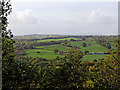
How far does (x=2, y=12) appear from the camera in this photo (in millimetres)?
7293

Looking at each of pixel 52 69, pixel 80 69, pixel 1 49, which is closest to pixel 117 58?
pixel 80 69

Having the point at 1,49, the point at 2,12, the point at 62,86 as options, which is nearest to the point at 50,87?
the point at 62,86

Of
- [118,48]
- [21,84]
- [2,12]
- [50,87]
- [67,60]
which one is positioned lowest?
[50,87]

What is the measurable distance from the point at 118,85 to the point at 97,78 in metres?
1.77

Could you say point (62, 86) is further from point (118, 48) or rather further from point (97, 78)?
point (118, 48)

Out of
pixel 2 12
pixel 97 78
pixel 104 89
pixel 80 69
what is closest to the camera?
pixel 2 12

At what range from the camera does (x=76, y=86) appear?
40.0 ft

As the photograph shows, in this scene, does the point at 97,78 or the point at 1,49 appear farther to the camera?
the point at 97,78

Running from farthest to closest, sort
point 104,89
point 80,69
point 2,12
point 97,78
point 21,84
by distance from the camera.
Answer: point 80,69 < point 97,78 < point 104,89 < point 21,84 < point 2,12

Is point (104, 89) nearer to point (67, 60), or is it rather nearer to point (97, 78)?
point (97, 78)

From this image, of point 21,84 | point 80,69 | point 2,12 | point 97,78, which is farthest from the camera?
point 80,69

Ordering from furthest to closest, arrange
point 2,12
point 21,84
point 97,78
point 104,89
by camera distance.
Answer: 1. point 97,78
2. point 104,89
3. point 21,84
4. point 2,12

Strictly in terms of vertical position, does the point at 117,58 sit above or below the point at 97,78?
above

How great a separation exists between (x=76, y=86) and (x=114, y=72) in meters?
3.19
